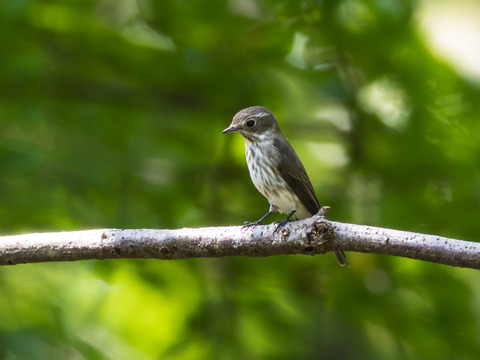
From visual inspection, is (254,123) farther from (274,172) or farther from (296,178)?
(296,178)

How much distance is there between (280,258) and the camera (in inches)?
211

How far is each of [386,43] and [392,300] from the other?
6.78 feet

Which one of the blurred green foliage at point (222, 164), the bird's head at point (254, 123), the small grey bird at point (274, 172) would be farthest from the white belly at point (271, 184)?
the blurred green foliage at point (222, 164)

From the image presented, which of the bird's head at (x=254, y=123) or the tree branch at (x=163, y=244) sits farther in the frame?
the bird's head at (x=254, y=123)

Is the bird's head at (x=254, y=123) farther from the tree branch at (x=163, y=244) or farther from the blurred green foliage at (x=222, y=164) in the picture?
the tree branch at (x=163, y=244)

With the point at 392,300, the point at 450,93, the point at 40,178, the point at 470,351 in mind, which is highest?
the point at 40,178

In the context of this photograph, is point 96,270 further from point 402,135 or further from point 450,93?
point 450,93

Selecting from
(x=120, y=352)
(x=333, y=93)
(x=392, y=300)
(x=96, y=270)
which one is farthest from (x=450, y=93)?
(x=120, y=352)

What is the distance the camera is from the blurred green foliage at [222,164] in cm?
502

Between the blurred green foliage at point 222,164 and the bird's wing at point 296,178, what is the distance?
0.39m

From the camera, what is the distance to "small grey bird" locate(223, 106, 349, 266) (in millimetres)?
4910

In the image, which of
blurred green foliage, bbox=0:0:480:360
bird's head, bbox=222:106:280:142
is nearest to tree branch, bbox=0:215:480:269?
blurred green foliage, bbox=0:0:480:360

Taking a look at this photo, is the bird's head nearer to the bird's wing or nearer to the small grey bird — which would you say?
the small grey bird

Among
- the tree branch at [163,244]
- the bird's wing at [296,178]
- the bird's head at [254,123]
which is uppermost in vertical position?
the bird's head at [254,123]
